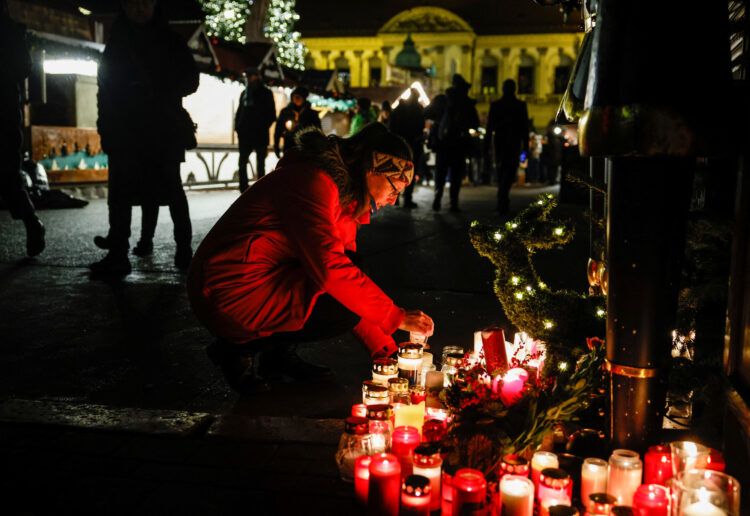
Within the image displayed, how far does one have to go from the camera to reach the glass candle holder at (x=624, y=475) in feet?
6.39

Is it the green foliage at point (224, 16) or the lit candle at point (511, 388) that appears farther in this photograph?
the green foliage at point (224, 16)

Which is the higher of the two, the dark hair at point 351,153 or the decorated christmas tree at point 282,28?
the decorated christmas tree at point 282,28

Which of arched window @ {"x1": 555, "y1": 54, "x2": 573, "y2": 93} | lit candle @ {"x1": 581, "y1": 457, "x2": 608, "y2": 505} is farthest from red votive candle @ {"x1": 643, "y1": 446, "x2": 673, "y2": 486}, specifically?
arched window @ {"x1": 555, "y1": 54, "x2": 573, "y2": 93}

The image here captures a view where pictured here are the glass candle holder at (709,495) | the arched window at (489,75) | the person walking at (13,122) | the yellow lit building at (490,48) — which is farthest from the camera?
the arched window at (489,75)

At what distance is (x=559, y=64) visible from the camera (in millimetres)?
64062

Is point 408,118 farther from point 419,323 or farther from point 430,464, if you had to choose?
point 430,464

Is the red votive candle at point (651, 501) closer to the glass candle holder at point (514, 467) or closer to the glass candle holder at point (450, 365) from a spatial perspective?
the glass candle holder at point (514, 467)

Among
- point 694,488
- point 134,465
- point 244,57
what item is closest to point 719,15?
point 694,488

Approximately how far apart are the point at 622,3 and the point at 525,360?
1.49 metres

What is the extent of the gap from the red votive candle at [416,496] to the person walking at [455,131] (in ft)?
34.2

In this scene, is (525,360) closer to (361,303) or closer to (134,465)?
(361,303)

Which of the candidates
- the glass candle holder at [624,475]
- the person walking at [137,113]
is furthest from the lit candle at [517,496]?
the person walking at [137,113]

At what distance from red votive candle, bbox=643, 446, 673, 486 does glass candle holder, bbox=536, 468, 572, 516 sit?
0.27m

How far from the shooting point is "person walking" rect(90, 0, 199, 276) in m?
5.99
